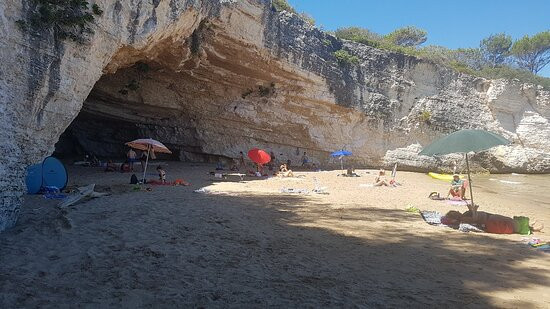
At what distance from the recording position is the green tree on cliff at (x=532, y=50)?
126 feet

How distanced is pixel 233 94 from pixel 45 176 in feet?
46.2

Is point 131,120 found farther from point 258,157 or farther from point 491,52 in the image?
point 491,52

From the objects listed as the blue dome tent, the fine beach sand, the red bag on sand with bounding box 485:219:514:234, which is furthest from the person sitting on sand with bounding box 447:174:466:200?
the blue dome tent

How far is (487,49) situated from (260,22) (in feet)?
127

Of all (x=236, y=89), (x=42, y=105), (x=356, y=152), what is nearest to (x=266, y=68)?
(x=236, y=89)

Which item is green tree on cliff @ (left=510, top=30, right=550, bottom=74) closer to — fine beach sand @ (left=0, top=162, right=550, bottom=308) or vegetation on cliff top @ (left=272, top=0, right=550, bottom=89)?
vegetation on cliff top @ (left=272, top=0, right=550, bottom=89)

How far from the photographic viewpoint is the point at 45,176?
9.52 metres

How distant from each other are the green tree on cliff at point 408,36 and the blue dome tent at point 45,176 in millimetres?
42076

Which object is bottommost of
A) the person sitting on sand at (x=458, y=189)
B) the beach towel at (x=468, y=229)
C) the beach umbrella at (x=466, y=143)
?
the beach towel at (x=468, y=229)

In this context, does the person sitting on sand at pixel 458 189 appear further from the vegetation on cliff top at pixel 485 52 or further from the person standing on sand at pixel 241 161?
the vegetation on cliff top at pixel 485 52

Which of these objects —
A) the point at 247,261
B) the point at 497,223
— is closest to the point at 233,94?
the point at 497,223

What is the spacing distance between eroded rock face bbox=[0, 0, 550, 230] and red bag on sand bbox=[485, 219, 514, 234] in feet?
28.9

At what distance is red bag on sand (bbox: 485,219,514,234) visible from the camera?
7441mm

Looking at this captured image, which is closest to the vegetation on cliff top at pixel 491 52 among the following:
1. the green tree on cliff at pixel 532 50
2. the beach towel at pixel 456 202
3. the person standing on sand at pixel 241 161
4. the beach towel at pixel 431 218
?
the green tree on cliff at pixel 532 50
